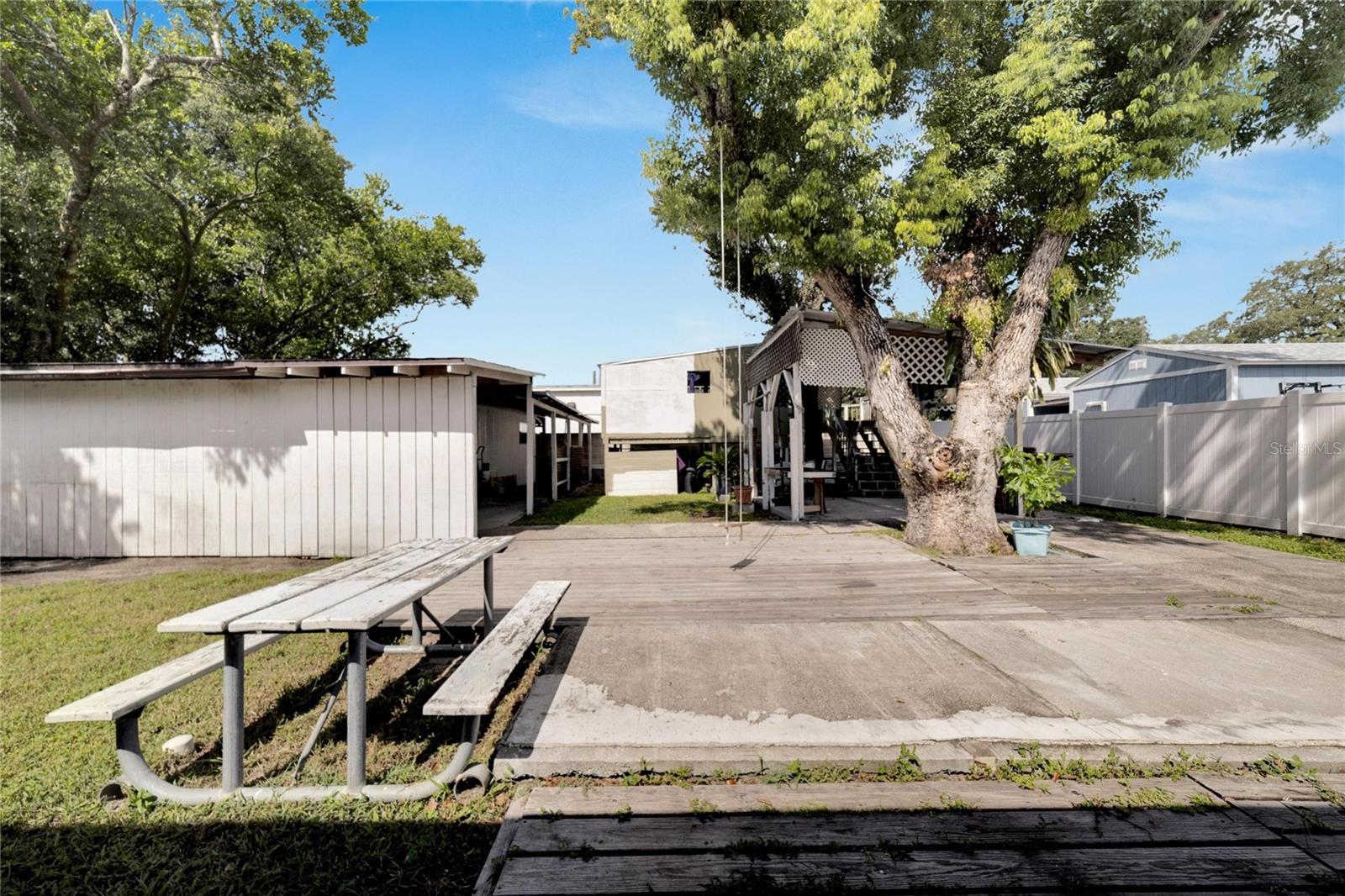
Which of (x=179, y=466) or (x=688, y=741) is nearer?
(x=688, y=741)

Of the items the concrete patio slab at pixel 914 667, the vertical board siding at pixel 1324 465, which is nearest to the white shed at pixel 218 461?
the concrete patio slab at pixel 914 667

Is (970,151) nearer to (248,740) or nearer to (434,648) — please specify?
(434,648)

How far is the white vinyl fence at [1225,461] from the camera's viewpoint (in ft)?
23.2

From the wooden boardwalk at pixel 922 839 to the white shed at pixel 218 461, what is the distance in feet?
20.7

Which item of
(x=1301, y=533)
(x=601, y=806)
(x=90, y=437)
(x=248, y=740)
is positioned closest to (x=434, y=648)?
(x=248, y=740)

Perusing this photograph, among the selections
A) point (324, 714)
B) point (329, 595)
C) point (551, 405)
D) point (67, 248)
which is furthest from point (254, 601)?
point (67, 248)

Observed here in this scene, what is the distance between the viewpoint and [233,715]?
7.45 feet

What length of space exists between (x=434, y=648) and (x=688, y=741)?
1.81 metres

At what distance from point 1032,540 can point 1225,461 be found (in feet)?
15.0

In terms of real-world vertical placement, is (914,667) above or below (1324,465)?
below

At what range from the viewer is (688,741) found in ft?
8.17

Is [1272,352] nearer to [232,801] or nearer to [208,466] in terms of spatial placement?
[232,801]

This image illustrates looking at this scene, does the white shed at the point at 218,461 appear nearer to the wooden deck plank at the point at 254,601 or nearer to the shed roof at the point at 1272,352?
the wooden deck plank at the point at 254,601

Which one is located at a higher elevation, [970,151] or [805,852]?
[970,151]
